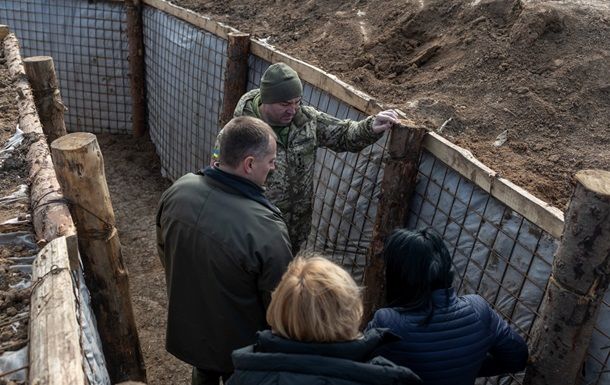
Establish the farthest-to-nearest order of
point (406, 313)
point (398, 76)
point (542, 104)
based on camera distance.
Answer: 1. point (398, 76)
2. point (542, 104)
3. point (406, 313)

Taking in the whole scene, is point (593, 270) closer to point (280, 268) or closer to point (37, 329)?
point (280, 268)

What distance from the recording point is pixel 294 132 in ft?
11.8

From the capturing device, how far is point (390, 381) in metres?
1.79

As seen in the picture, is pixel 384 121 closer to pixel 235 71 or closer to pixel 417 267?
pixel 417 267

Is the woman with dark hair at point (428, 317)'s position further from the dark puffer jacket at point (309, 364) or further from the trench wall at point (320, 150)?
the trench wall at point (320, 150)

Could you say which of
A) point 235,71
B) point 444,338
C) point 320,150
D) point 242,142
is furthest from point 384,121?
point 235,71

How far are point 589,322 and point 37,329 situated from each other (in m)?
2.14

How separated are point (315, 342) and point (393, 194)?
1.95 meters

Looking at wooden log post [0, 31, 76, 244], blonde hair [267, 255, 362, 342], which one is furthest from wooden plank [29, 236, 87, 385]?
blonde hair [267, 255, 362, 342]

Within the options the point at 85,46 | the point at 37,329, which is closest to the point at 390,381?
the point at 37,329

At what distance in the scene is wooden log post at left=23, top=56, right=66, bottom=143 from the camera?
4.80 metres

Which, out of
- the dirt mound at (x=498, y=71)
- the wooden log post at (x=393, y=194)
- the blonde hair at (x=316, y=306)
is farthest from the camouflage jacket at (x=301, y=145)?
the blonde hair at (x=316, y=306)

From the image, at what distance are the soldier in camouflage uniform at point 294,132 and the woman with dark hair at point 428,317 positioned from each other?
4.67ft

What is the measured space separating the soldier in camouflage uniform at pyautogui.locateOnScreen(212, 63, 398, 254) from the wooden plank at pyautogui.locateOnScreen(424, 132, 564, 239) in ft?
1.06
